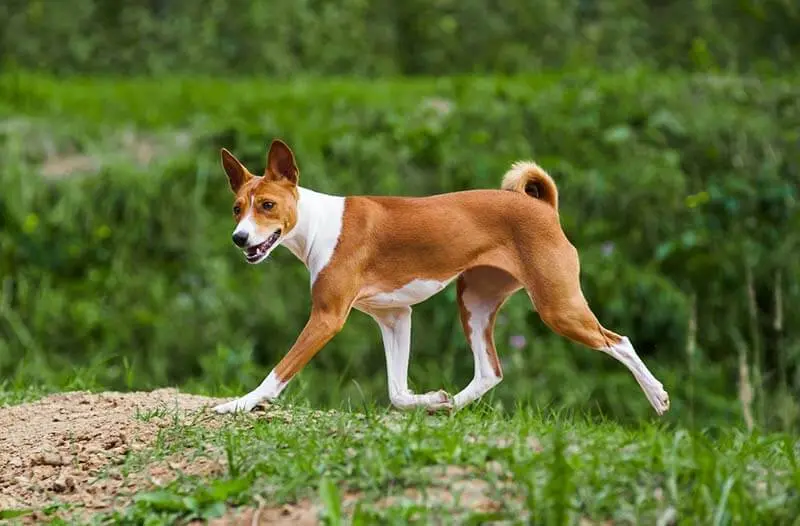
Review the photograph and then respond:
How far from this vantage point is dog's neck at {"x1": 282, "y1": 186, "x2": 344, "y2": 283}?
213 inches

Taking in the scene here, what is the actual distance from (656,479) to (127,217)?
7475 mm

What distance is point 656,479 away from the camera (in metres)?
4.55

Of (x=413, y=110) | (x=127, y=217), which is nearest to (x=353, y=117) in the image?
(x=413, y=110)

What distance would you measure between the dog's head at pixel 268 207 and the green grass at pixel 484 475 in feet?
2.45

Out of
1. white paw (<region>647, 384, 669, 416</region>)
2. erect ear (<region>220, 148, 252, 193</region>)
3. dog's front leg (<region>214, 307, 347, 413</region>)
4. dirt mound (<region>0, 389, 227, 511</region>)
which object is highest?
erect ear (<region>220, 148, 252, 193</region>)

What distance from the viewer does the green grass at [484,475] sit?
436 centimetres

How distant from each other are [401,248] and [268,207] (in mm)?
583

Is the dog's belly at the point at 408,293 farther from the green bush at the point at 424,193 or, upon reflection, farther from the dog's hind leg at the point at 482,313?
the green bush at the point at 424,193

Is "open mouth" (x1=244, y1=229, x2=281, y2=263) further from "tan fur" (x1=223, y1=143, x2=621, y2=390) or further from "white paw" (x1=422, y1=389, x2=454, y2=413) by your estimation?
"white paw" (x1=422, y1=389, x2=454, y2=413)

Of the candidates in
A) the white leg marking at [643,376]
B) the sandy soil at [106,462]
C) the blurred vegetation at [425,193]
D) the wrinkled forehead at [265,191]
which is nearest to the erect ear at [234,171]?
the wrinkled forehead at [265,191]

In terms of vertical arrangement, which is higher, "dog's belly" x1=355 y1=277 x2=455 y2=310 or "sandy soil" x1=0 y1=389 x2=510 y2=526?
"dog's belly" x1=355 y1=277 x2=455 y2=310

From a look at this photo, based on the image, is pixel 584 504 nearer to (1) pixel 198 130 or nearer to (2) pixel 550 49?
(1) pixel 198 130

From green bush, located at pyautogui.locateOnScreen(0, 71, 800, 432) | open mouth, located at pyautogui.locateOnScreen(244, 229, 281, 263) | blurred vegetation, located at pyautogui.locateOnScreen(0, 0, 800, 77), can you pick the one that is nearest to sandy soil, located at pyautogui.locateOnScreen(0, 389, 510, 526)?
open mouth, located at pyautogui.locateOnScreen(244, 229, 281, 263)

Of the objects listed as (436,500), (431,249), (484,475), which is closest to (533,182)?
(431,249)
